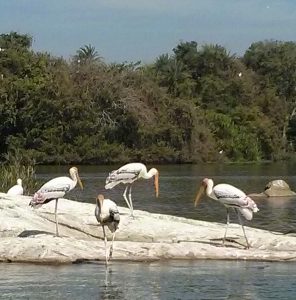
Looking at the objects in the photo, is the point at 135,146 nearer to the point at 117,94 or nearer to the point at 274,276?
the point at 117,94

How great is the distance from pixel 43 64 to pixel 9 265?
70.7 m

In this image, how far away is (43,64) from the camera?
86312 mm

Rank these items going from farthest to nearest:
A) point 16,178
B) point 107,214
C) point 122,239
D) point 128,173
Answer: point 16,178, point 128,173, point 122,239, point 107,214

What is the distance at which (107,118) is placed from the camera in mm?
81312

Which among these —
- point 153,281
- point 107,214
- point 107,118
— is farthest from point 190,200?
point 107,118

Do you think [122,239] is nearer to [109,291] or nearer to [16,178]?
[109,291]

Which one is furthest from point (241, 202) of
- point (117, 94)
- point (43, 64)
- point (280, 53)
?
point (280, 53)

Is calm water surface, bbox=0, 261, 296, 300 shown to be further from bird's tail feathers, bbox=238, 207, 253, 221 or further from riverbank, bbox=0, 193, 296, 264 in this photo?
bird's tail feathers, bbox=238, 207, 253, 221

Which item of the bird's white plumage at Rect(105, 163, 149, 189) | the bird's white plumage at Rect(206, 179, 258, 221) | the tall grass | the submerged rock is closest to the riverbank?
the bird's white plumage at Rect(206, 179, 258, 221)

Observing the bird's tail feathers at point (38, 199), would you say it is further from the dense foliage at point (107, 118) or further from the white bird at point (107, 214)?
the dense foliage at point (107, 118)

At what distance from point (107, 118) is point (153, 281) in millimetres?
66455

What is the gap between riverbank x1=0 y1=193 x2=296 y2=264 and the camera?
56.4 ft

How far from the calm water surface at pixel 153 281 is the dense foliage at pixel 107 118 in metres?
59.9

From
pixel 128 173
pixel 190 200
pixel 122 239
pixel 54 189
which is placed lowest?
pixel 190 200
